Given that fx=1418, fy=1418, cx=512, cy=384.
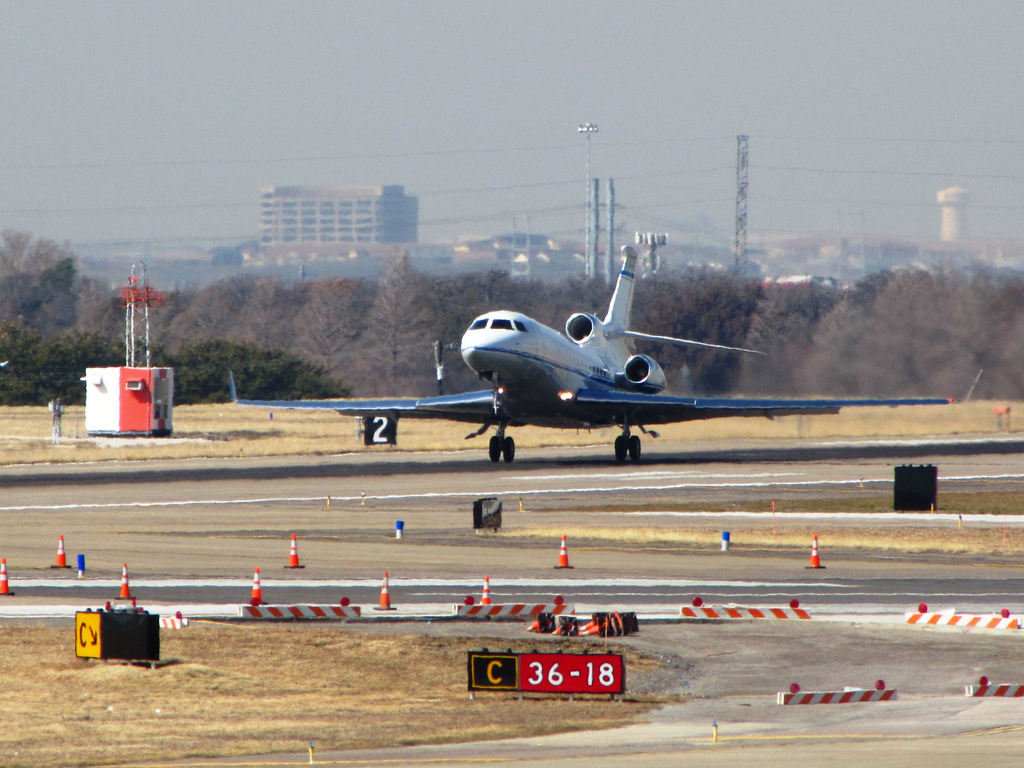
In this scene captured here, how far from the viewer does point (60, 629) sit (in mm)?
17188

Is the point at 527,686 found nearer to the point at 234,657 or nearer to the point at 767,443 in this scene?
the point at 234,657

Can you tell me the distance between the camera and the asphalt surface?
11953mm

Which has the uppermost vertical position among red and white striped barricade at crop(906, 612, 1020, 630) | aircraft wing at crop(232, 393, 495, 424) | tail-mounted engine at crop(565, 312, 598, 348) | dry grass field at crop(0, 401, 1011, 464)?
tail-mounted engine at crop(565, 312, 598, 348)

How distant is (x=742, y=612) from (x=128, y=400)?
179 ft

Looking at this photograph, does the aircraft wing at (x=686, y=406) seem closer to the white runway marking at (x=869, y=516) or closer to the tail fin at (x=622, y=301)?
the tail fin at (x=622, y=301)

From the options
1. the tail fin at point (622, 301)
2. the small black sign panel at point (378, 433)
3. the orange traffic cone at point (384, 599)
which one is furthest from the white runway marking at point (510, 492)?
the orange traffic cone at point (384, 599)

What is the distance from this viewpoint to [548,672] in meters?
13.9

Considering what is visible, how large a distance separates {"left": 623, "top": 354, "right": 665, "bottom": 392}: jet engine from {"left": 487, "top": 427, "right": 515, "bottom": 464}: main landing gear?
19.5 ft

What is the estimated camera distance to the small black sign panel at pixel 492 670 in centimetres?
1393

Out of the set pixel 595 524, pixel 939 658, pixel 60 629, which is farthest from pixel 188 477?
pixel 939 658

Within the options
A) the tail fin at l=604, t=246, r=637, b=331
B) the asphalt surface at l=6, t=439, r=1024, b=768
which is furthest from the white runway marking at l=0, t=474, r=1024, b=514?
the tail fin at l=604, t=246, r=637, b=331

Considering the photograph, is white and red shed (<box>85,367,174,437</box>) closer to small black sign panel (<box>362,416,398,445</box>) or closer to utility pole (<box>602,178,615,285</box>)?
small black sign panel (<box>362,416,398,445</box>)

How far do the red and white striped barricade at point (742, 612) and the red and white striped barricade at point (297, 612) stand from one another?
14.1 feet

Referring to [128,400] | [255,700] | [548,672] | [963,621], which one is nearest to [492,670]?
[548,672]
